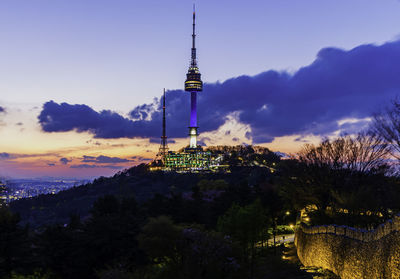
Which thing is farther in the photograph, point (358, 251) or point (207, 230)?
point (207, 230)

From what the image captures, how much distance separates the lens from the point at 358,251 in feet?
64.3

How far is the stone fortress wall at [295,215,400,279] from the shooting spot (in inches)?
604

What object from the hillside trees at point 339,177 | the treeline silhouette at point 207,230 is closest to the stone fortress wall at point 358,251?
the treeline silhouette at point 207,230

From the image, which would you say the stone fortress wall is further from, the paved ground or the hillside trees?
the hillside trees

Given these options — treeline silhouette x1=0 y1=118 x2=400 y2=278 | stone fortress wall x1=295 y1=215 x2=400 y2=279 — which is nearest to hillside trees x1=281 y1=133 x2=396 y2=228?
treeline silhouette x1=0 y1=118 x2=400 y2=278

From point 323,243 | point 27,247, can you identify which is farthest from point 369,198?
point 27,247

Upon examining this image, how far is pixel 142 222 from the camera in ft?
134

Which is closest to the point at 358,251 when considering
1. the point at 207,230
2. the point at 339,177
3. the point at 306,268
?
the point at 306,268

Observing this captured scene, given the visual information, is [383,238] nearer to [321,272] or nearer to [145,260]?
[321,272]

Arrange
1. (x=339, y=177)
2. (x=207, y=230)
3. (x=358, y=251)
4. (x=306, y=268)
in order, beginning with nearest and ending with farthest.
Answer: (x=358, y=251) → (x=306, y=268) → (x=207, y=230) → (x=339, y=177)

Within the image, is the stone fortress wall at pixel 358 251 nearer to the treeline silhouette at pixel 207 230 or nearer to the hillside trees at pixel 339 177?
the treeline silhouette at pixel 207 230

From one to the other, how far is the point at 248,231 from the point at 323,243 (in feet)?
41.5

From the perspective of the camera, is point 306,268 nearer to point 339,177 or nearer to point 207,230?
point 207,230

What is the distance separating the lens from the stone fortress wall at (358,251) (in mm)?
15344
